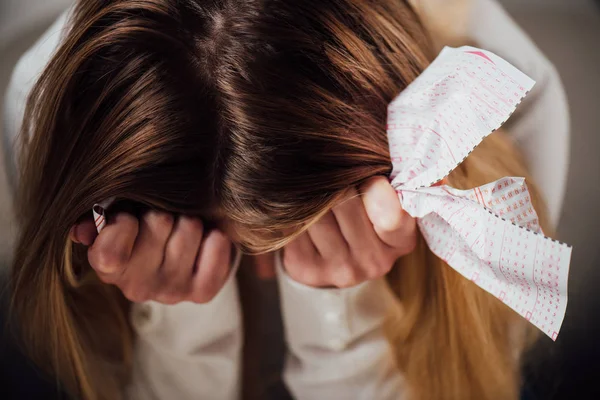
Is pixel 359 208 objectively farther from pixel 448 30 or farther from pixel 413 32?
pixel 448 30

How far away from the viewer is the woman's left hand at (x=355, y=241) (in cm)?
49

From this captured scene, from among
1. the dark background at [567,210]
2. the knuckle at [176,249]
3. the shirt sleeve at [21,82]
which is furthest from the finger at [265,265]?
the shirt sleeve at [21,82]

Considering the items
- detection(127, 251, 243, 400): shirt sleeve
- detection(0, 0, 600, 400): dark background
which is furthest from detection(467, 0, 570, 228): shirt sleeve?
detection(127, 251, 243, 400): shirt sleeve

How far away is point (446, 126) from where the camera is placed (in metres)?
0.47

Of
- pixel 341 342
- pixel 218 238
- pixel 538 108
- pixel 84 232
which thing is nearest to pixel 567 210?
pixel 538 108

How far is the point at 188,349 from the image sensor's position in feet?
2.14

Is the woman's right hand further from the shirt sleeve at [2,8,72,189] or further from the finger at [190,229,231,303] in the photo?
the shirt sleeve at [2,8,72,189]

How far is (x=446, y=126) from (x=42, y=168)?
34 centimetres

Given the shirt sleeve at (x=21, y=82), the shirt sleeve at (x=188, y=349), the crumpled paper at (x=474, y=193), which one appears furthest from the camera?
the shirt sleeve at (x=188, y=349)

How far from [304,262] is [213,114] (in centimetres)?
19

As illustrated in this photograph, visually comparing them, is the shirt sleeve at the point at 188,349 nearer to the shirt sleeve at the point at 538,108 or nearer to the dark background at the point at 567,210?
the dark background at the point at 567,210

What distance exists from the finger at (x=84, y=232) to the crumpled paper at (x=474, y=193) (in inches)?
9.9

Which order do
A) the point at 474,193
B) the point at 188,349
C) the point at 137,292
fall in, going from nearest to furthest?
1. the point at 474,193
2. the point at 137,292
3. the point at 188,349

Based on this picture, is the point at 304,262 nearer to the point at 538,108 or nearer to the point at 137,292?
the point at 137,292
